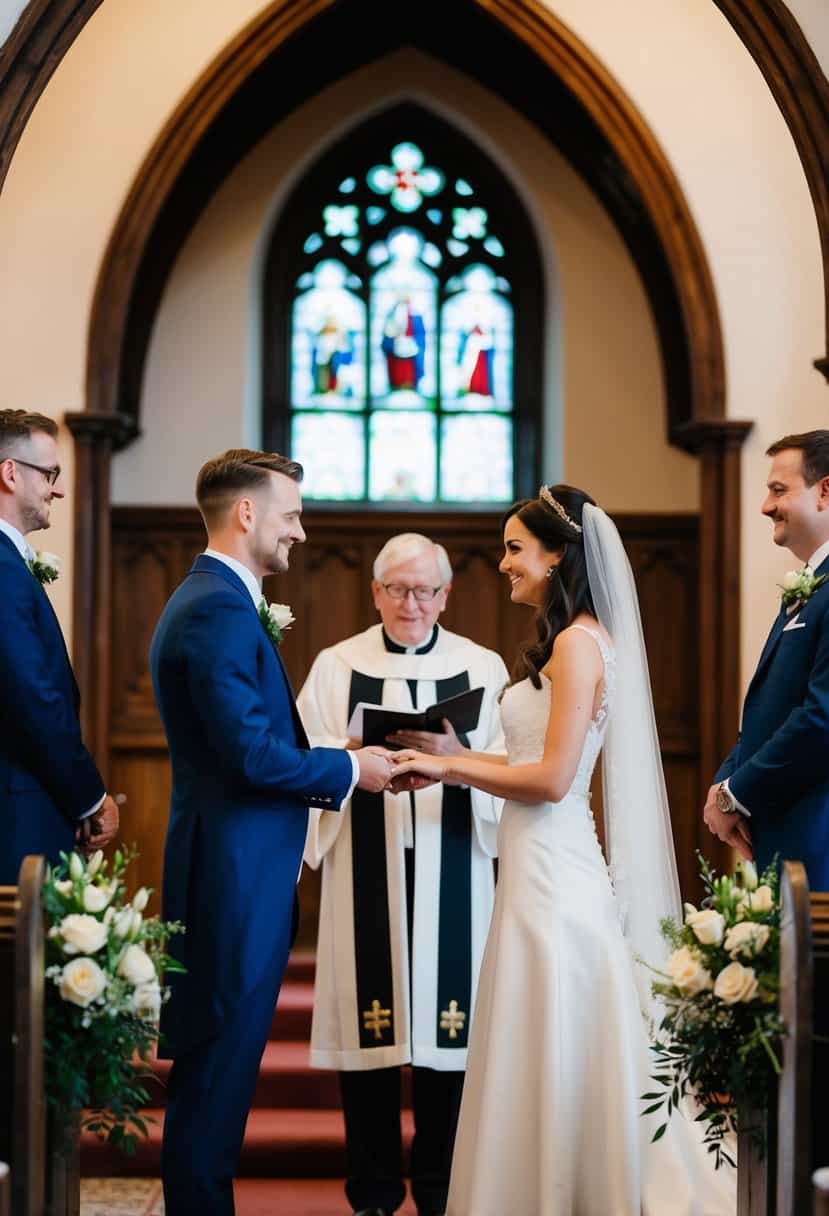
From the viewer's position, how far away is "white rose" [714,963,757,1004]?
292 centimetres

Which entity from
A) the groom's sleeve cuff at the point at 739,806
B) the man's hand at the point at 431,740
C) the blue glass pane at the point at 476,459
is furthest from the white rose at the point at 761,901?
the blue glass pane at the point at 476,459

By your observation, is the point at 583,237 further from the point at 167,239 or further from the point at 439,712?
the point at 439,712

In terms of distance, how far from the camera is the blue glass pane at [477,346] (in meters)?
8.11

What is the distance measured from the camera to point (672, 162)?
6.70m

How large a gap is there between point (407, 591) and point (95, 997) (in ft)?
6.31

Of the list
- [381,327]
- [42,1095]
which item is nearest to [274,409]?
→ [381,327]

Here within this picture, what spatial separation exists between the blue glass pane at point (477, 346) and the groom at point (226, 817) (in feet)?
15.2

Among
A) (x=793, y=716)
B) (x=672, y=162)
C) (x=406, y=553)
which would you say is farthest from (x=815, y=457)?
(x=672, y=162)

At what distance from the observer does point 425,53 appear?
7.94 m

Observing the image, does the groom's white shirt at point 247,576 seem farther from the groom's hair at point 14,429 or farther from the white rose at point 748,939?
the white rose at point 748,939

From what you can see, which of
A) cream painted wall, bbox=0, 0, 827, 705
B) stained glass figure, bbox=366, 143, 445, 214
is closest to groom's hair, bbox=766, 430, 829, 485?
cream painted wall, bbox=0, 0, 827, 705

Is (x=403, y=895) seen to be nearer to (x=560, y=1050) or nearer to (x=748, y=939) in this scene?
(x=560, y=1050)

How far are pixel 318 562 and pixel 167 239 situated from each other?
6.07 feet

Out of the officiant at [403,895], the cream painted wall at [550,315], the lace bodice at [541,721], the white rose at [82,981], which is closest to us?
the white rose at [82,981]
